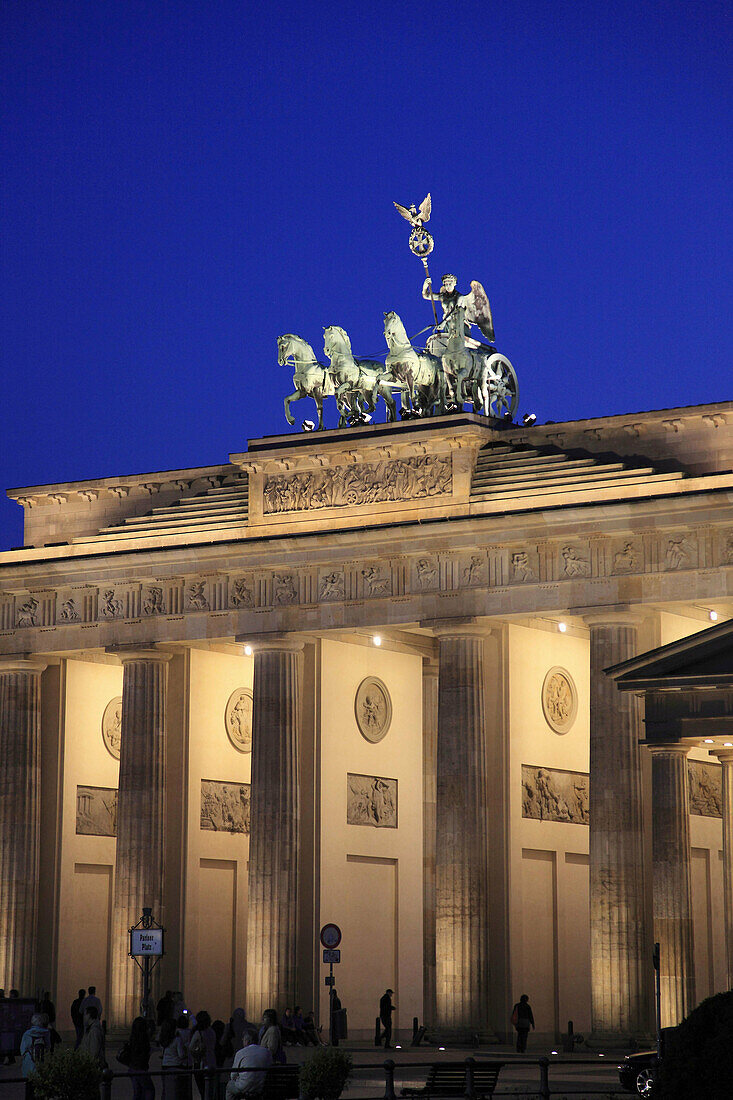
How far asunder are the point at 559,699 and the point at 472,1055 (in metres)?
13.1

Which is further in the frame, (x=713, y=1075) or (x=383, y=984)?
(x=383, y=984)

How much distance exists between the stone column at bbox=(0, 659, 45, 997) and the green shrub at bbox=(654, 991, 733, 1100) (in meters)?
33.4

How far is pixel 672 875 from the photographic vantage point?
41.9m

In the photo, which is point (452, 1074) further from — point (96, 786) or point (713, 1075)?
point (96, 786)

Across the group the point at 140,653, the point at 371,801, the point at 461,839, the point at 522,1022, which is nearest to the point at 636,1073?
the point at 522,1022

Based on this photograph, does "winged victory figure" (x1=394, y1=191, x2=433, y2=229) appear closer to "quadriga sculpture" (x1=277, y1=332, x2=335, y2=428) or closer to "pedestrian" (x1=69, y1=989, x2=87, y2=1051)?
"quadriga sculpture" (x1=277, y1=332, x2=335, y2=428)

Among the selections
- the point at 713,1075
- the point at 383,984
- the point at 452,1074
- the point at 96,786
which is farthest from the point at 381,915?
the point at 713,1075

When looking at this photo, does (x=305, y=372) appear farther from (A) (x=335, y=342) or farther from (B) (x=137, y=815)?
(B) (x=137, y=815)

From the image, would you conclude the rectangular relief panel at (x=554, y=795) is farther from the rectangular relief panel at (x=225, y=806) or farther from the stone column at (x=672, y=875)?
the rectangular relief panel at (x=225, y=806)

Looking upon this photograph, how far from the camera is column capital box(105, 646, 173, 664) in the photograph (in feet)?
166

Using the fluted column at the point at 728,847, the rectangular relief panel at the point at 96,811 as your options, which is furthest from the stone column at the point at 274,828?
the fluted column at the point at 728,847

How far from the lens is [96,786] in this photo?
180 feet

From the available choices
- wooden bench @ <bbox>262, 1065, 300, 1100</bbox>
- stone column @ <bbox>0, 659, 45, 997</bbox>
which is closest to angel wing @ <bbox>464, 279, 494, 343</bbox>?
stone column @ <bbox>0, 659, 45, 997</bbox>

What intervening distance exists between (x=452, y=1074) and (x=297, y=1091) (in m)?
3.85
